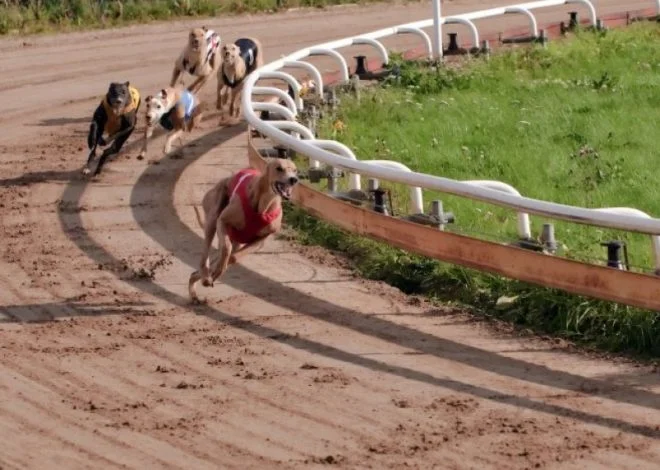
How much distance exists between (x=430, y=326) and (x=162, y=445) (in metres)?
2.01

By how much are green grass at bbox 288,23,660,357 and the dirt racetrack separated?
0.22 m

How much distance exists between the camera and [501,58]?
14.3 m

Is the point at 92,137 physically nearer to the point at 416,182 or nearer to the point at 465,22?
the point at 416,182

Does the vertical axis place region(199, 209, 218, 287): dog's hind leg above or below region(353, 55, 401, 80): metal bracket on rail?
above

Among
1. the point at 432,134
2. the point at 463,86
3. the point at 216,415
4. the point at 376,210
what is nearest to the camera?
the point at 216,415

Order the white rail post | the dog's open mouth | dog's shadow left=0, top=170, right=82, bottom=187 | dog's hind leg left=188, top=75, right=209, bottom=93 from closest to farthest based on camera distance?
1. the dog's open mouth
2. dog's shadow left=0, top=170, right=82, bottom=187
3. dog's hind leg left=188, top=75, right=209, bottom=93
4. the white rail post

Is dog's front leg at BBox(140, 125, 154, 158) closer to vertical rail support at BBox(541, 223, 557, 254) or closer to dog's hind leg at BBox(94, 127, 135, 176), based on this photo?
dog's hind leg at BBox(94, 127, 135, 176)

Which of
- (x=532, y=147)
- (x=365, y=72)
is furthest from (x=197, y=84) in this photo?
(x=532, y=147)

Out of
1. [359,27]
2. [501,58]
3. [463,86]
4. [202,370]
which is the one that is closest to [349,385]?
[202,370]

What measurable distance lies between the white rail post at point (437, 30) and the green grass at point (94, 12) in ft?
A: 17.6

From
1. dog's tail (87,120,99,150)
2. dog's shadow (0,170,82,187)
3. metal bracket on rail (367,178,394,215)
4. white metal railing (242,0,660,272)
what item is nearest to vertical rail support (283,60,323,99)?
white metal railing (242,0,660,272)

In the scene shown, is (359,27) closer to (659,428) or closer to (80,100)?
(80,100)

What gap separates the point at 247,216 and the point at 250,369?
120cm

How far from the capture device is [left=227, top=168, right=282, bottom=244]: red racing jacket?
7.77 m
